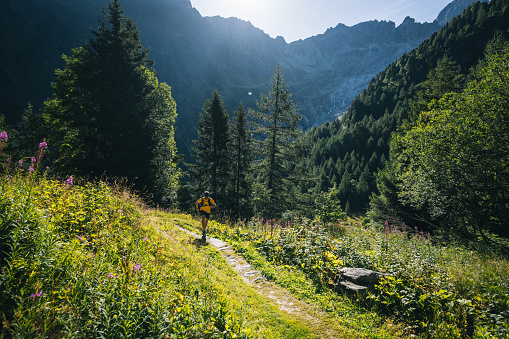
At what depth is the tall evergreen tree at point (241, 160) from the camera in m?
26.2

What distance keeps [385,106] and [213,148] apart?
298 feet

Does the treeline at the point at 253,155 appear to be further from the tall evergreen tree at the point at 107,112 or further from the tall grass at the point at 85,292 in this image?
the tall grass at the point at 85,292

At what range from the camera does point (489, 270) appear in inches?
210

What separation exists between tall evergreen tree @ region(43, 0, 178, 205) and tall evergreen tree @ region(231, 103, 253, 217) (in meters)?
10.7

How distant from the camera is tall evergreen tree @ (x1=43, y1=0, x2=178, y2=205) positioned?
14953 mm

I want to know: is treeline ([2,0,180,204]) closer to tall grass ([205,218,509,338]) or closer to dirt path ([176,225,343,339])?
dirt path ([176,225,343,339])

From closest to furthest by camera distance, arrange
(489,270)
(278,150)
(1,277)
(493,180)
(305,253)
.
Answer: (1,277), (489,270), (305,253), (493,180), (278,150)

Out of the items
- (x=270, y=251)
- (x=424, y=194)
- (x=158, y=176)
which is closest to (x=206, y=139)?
(x=158, y=176)

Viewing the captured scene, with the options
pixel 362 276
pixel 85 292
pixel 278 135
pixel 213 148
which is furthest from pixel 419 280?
pixel 213 148

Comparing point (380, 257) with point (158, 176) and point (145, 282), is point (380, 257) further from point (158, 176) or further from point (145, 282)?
point (158, 176)

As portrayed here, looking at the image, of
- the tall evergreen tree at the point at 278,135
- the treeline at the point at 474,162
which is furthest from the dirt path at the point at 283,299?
the tall evergreen tree at the point at 278,135

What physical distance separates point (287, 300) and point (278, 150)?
16.7 meters

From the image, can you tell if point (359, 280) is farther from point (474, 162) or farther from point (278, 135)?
point (278, 135)

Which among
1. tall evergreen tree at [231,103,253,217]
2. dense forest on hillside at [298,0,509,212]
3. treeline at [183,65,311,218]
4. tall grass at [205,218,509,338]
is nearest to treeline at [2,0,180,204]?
treeline at [183,65,311,218]
